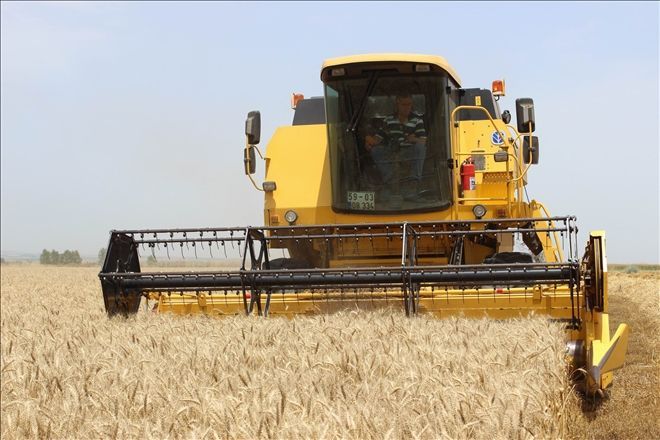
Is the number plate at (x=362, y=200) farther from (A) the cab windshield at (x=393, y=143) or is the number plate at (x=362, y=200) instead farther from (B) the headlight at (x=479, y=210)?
(B) the headlight at (x=479, y=210)

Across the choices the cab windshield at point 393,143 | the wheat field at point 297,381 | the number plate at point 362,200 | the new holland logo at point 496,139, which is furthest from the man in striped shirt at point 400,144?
the wheat field at point 297,381

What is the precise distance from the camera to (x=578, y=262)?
19.7ft

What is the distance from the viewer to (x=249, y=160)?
8203 mm

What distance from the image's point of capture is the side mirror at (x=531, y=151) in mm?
7859

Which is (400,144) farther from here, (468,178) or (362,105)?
(468,178)

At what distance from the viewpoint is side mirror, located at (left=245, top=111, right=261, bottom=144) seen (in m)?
8.13

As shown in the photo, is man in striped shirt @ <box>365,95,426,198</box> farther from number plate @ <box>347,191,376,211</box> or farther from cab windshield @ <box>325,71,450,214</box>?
number plate @ <box>347,191,376,211</box>

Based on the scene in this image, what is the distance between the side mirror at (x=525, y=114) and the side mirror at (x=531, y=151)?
0.13m

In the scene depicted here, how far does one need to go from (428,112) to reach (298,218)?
1.56m

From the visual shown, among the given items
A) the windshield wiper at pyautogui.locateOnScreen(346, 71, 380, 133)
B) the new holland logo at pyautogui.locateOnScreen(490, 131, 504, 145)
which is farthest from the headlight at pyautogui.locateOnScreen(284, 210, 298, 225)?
the new holland logo at pyautogui.locateOnScreen(490, 131, 504, 145)

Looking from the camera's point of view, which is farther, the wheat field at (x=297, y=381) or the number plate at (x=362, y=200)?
the number plate at (x=362, y=200)

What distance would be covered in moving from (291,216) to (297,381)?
4.49 meters

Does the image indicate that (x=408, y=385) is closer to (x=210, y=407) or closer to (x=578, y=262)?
(x=210, y=407)

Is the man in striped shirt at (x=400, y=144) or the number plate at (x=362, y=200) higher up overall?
the man in striped shirt at (x=400, y=144)
